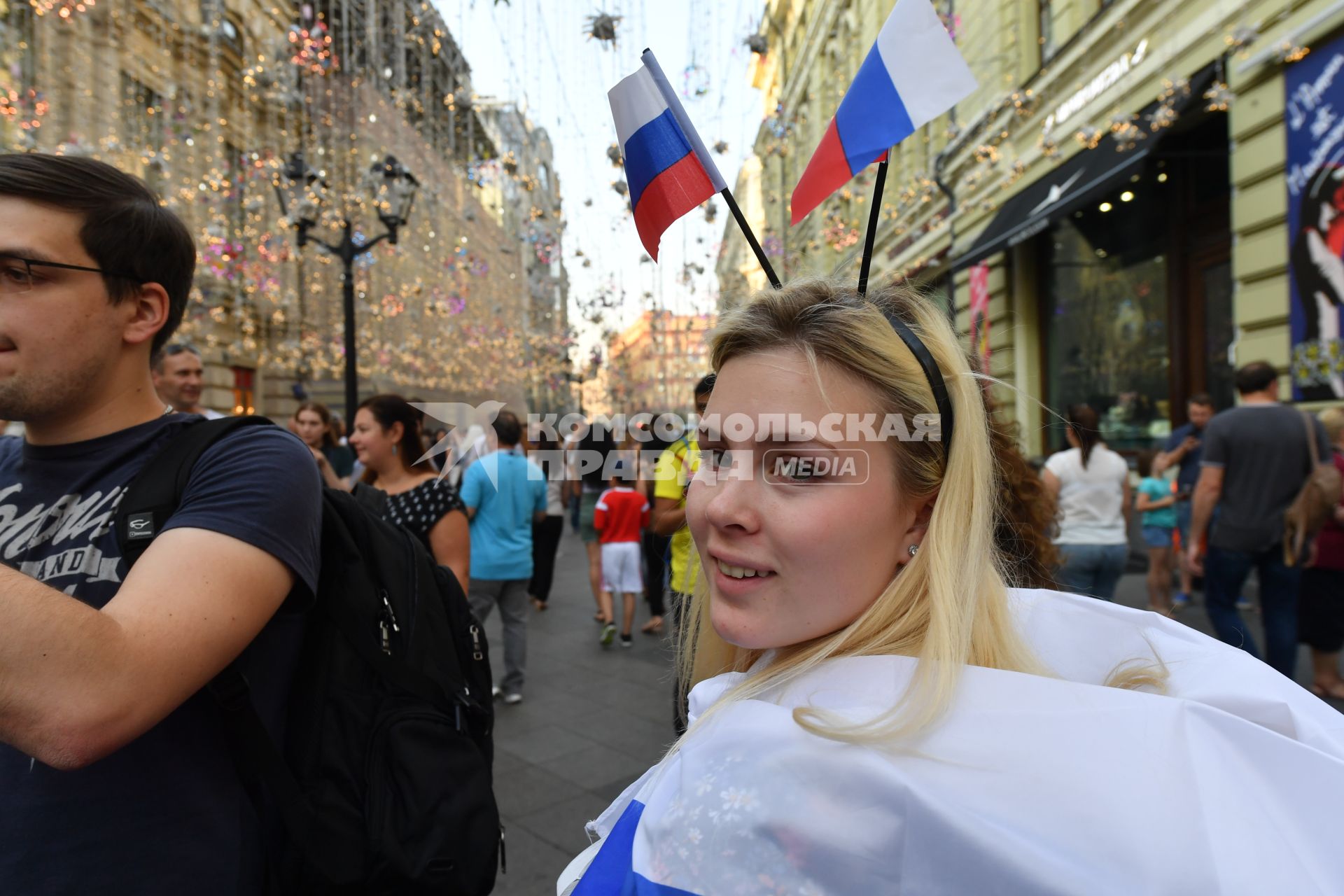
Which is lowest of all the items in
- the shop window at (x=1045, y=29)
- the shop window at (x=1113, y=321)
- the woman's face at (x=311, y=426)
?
the woman's face at (x=311, y=426)

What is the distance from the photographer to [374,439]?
3.74 m

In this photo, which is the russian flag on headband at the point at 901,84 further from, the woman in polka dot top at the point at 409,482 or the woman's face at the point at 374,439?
the woman's face at the point at 374,439

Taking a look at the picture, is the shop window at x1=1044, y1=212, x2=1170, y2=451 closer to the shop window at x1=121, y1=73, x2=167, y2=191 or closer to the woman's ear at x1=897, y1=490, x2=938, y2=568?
the woman's ear at x1=897, y1=490, x2=938, y2=568

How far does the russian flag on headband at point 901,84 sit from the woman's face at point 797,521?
17.4 inches

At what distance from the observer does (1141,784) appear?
719 mm

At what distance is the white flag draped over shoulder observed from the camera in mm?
695

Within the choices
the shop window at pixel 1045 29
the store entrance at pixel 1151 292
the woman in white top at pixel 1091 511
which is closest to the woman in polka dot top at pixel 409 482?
the woman in white top at pixel 1091 511

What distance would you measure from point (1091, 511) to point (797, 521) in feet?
15.1

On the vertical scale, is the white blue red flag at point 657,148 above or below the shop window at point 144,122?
below

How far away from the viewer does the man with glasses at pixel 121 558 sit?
101cm

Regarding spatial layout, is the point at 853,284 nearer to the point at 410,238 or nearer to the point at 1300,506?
the point at 1300,506

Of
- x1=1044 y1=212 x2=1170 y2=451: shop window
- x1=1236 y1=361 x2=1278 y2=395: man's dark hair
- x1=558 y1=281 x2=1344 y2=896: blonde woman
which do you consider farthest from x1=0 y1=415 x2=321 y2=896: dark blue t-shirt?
x1=1044 y1=212 x2=1170 y2=451: shop window

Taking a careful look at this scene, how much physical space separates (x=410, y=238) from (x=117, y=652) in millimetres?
17639

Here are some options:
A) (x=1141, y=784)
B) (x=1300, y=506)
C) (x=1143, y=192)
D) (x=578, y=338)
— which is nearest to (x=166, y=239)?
(x=1141, y=784)
